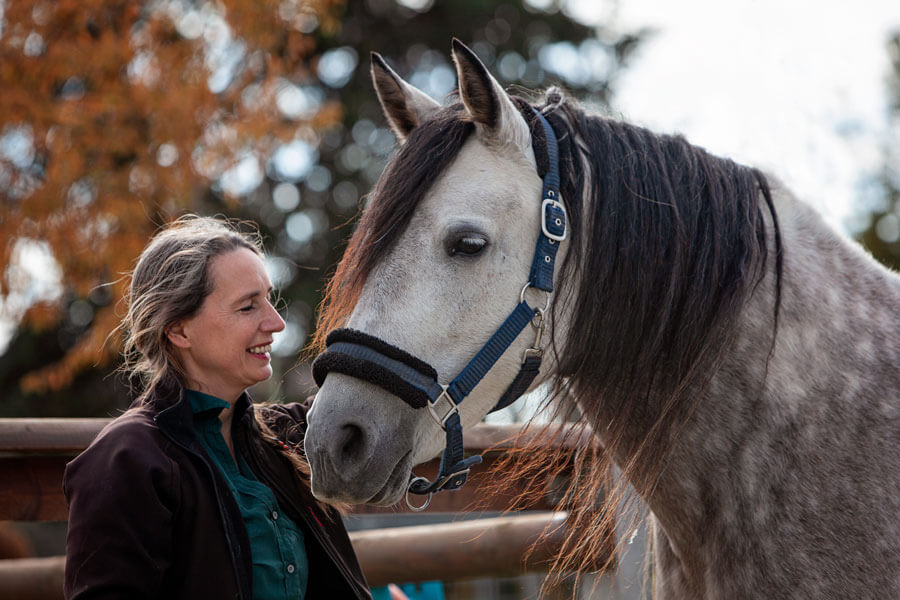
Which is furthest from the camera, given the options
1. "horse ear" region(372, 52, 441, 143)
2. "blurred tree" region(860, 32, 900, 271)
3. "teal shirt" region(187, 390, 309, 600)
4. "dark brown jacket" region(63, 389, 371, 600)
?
"blurred tree" region(860, 32, 900, 271)

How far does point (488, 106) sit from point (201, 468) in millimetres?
1065

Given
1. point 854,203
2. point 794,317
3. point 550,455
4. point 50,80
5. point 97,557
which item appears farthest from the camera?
point 854,203

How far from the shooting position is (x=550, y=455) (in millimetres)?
2232

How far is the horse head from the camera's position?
1.66 meters

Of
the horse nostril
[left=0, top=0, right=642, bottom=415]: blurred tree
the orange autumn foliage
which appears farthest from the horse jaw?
the orange autumn foliage

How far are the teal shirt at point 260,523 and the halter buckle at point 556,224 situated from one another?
0.90m

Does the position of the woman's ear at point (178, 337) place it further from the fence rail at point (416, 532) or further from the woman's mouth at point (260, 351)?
the fence rail at point (416, 532)

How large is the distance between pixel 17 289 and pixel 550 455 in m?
5.08

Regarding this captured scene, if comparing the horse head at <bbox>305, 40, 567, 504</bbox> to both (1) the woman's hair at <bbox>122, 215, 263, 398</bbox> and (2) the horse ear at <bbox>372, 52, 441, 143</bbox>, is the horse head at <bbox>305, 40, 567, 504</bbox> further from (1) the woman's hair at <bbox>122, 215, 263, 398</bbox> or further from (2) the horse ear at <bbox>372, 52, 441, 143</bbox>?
(1) the woman's hair at <bbox>122, 215, 263, 398</bbox>

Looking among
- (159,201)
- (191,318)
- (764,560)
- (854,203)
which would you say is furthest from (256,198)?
(854,203)

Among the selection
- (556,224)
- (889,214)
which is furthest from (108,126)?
(889,214)

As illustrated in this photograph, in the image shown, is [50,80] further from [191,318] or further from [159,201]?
[191,318]

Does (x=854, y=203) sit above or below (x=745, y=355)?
below

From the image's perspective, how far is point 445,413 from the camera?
5.64ft
